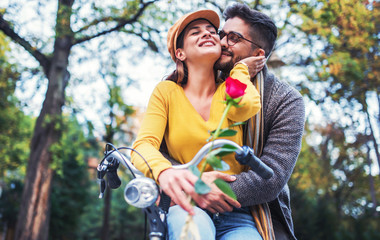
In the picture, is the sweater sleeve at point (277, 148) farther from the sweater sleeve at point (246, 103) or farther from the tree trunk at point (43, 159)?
the tree trunk at point (43, 159)

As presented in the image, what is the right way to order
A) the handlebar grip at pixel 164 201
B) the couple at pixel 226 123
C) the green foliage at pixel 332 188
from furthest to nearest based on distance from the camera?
the green foliage at pixel 332 188
the couple at pixel 226 123
the handlebar grip at pixel 164 201

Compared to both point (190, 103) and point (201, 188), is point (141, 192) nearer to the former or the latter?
point (201, 188)

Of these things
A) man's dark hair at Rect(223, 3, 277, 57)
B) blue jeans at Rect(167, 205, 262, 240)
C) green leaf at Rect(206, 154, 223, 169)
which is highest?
man's dark hair at Rect(223, 3, 277, 57)

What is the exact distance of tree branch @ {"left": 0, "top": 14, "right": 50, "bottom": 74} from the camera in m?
7.61

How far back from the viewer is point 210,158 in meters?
1.15

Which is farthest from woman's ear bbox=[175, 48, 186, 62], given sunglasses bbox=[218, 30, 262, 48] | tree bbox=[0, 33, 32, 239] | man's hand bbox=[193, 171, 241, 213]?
tree bbox=[0, 33, 32, 239]

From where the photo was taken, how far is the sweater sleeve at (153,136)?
61.2 inches

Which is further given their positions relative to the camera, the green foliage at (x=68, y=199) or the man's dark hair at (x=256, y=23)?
the green foliage at (x=68, y=199)

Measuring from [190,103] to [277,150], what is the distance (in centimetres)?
54

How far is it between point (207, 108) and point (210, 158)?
870mm

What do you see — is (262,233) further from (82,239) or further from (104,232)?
(82,239)

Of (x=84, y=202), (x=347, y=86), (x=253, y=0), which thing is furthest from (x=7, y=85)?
(x=84, y=202)

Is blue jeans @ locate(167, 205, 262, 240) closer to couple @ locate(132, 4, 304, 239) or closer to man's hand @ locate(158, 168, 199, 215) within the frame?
couple @ locate(132, 4, 304, 239)

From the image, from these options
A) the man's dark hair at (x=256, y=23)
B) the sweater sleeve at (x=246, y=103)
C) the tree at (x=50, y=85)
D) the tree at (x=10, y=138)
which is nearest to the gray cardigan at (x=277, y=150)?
the sweater sleeve at (x=246, y=103)
